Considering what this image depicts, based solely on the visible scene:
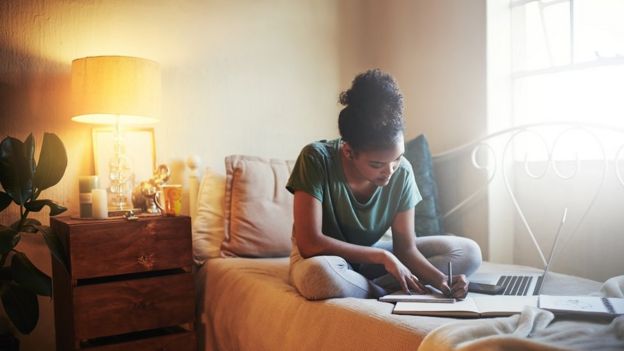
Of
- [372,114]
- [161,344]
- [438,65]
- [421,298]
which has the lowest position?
[161,344]

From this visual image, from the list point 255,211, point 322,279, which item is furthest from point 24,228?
point 322,279

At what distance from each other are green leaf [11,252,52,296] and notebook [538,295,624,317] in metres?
1.33

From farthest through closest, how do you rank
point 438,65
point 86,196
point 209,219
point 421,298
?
1. point 438,65
2. point 209,219
3. point 86,196
4. point 421,298

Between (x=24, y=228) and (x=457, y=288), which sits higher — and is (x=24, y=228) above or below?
above

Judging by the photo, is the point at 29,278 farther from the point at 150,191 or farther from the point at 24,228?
the point at 150,191

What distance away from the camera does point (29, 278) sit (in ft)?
5.40

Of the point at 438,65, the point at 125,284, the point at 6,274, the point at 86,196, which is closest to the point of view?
the point at 6,274

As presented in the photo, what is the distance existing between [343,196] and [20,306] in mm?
968

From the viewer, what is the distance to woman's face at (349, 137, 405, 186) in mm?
1571

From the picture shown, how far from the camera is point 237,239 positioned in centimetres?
214

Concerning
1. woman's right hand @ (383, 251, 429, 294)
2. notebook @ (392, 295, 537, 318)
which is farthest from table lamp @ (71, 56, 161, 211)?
notebook @ (392, 295, 537, 318)

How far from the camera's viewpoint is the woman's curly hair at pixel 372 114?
1.56m

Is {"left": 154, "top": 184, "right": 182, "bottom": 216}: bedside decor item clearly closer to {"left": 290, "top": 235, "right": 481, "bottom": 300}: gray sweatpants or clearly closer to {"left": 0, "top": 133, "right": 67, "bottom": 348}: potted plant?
{"left": 0, "top": 133, "right": 67, "bottom": 348}: potted plant

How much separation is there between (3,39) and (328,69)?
1424mm
